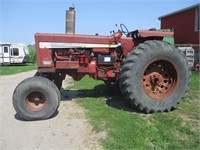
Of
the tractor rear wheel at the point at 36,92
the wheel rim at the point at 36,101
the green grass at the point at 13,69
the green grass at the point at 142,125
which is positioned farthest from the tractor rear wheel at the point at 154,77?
the green grass at the point at 13,69

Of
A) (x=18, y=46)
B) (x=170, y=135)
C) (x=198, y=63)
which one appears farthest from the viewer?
(x=18, y=46)

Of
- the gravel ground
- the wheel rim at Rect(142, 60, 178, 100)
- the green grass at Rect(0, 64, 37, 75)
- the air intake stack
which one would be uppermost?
the air intake stack

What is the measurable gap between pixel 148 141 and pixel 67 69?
295cm

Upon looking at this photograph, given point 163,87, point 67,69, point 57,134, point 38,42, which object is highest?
point 38,42

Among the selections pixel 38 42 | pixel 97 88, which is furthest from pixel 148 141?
pixel 97 88

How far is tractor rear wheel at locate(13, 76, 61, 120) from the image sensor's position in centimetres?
572

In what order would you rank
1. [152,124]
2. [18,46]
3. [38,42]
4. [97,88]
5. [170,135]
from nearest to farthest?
[170,135] → [152,124] → [38,42] → [97,88] → [18,46]

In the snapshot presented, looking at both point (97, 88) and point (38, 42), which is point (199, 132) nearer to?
point (38, 42)

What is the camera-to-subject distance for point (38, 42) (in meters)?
6.64

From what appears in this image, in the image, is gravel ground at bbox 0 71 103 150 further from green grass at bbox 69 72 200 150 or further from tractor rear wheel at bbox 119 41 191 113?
tractor rear wheel at bbox 119 41 191 113

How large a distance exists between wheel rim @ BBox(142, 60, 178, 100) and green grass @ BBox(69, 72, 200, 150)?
1.68 feet

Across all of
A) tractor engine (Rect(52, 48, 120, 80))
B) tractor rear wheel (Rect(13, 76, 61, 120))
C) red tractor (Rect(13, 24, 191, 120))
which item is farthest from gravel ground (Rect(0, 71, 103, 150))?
tractor engine (Rect(52, 48, 120, 80))

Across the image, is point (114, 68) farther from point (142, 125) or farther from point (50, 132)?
point (50, 132)

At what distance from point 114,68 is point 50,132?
2615 millimetres
